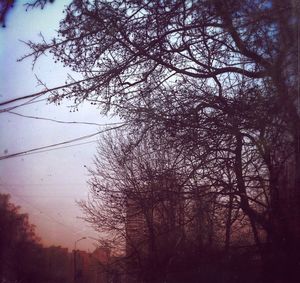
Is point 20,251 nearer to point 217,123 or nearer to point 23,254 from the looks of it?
point 23,254

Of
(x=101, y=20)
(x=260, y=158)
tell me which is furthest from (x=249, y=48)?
(x=101, y=20)

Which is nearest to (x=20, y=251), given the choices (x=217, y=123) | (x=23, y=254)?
(x=23, y=254)

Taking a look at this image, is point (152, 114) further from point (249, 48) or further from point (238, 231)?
point (238, 231)

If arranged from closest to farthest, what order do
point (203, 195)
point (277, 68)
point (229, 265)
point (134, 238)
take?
point (277, 68) < point (203, 195) < point (229, 265) < point (134, 238)

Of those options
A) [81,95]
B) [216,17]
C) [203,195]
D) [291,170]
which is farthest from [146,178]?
[216,17]

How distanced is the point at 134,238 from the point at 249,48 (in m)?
5.68

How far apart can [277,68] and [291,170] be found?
1.34 metres

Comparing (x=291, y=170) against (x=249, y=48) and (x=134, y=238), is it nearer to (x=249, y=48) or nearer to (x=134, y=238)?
(x=249, y=48)

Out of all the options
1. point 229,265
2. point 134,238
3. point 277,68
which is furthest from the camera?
point 134,238

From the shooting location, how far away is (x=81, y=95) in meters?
6.30

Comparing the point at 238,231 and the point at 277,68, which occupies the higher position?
the point at 277,68

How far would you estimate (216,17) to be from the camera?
5711 mm

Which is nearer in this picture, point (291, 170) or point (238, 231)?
point (291, 170)

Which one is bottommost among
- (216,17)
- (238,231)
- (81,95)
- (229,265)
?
(229,265)
